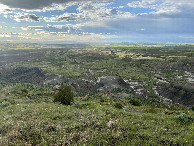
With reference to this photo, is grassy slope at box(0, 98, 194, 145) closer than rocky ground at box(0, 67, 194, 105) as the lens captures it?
Yes

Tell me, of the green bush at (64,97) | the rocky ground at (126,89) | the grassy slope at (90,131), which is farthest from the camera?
the rocky ground at (126,89)

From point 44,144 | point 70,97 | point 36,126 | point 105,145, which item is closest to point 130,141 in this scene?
point 105,145

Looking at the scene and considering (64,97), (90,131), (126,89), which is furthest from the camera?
(126,89)

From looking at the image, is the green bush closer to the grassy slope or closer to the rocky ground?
the grassy slope

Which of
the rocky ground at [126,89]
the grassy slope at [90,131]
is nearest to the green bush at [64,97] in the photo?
the grassy slope at [90,131]

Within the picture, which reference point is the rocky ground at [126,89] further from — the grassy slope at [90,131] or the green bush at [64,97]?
the grassy slope at [90,131]

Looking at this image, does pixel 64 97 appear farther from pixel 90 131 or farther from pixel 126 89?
pixel 126 89

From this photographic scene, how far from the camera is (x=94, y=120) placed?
12.7 meters

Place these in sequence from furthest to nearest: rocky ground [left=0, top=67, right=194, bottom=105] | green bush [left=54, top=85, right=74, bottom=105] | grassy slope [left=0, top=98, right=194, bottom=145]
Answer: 1. rocky ground [left=0, top=67, right=194, bottom=105]
2. green bush [left=54, top=85, right=74, bottom=105]
3. grassy slope [left=0, top=98, right=194, bottom=145]

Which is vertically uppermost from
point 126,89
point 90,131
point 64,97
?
point 90,131

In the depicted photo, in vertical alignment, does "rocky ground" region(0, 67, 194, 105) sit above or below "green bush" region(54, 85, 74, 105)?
below

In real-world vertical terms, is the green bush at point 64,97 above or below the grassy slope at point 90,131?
below

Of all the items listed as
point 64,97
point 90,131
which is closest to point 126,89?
point 64,97

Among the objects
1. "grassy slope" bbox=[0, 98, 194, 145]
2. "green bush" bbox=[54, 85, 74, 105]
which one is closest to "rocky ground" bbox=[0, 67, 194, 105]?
"green bush" bbox=[54, 85, 74, 105]
